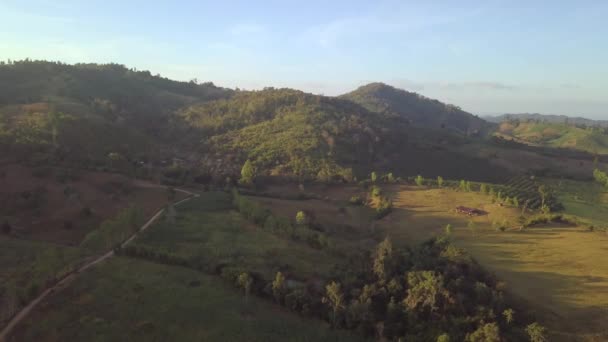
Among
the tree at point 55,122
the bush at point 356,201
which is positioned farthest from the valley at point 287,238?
the bush at point 356,201

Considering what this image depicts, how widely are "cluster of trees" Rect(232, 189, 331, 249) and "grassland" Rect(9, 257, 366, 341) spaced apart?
11456 mm

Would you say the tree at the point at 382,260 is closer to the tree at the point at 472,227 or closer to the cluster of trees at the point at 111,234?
the tree at the point at 472,227

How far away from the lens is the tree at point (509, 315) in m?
22.8

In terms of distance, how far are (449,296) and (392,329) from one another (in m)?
3.87

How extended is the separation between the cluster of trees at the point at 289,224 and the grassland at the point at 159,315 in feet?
37.6

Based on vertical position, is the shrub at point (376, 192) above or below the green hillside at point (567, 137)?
below

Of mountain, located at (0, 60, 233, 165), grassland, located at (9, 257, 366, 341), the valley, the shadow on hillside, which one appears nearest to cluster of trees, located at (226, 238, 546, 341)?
the valley

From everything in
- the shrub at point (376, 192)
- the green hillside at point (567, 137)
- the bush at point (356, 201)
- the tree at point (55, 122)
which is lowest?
the bush at point (356, 201)

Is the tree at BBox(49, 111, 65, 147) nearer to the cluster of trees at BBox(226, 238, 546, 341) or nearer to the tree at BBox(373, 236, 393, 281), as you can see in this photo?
the cluster of trees at BBox(226, 238, 546, 341)

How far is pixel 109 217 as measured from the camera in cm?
4366

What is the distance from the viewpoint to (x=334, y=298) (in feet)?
84.9

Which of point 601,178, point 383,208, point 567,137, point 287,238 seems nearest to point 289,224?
point 287,238

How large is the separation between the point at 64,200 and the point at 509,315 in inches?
1727

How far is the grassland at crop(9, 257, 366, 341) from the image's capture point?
23.4m
